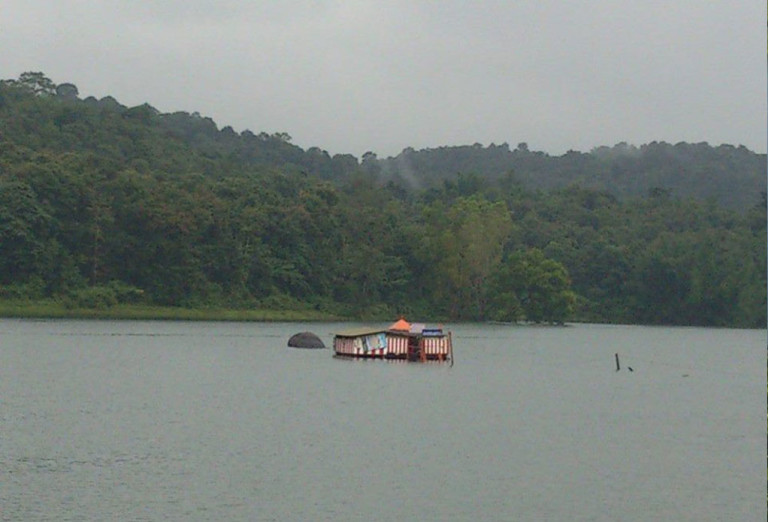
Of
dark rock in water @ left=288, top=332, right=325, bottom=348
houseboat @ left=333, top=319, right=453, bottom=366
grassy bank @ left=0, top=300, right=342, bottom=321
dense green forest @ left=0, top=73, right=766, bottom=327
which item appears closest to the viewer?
houseboat @ left=333, top=319, right=453, bottom=366

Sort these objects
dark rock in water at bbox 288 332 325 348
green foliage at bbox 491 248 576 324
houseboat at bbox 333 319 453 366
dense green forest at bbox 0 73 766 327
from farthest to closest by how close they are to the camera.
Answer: green foliage at bbox 491 248 576 324 → dense green forest at bbox 0 73 766 327 → dark rock in water at bbox 288 332 325 348 → houseboat at bbox 333 319 453 366

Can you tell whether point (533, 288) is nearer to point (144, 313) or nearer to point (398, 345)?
point (144, 313)

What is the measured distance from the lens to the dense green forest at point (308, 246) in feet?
352

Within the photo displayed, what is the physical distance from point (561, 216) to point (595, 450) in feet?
403

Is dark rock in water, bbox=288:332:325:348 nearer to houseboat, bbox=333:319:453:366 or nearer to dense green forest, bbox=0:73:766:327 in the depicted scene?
houseboat, bbox=333:319:453:366

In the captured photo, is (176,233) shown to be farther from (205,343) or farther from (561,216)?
(561,216)

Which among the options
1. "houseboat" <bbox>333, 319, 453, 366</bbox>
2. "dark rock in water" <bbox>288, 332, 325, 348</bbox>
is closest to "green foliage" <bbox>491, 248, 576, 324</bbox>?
"dark rock in water" <bbox>288, 332, 325, 348</bbox>

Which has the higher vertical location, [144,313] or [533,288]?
[533,288]

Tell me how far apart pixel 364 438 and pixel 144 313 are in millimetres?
73065

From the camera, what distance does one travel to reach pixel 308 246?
124 m

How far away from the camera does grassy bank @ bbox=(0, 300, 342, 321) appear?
102m

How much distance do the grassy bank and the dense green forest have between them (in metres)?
0.79

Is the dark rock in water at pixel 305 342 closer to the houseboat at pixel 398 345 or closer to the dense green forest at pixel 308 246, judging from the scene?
the houseboat at pixel 398 345

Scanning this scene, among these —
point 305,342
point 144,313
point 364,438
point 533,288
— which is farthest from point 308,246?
point 364,438
